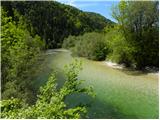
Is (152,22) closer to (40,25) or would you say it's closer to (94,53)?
(94,53)

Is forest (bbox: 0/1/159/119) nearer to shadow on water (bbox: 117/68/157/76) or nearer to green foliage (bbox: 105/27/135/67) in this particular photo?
green foliage (bbox: 105/27/135/67)

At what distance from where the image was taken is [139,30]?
31938 millimetres

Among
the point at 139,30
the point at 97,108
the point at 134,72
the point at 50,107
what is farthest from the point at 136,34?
the point at 50,107

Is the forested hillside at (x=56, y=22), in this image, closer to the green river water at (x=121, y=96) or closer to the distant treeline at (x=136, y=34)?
the distant treeline at (x=136, y=34)

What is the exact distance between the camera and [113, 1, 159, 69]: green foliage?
30422 mm

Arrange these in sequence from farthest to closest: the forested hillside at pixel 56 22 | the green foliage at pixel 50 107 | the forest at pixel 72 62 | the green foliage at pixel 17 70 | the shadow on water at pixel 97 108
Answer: the forested hillside at pixel 56 22 → the shadow on water at pixel 97 108 → the green foliage at pixel 17 70 → the forest at pixel 72 62 → the green foliage at pixel 50 107

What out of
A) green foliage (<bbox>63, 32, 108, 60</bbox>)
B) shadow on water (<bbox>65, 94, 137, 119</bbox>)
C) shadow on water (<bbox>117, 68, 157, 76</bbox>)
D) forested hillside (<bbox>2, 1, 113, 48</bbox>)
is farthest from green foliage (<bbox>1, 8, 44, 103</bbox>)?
forested hillside (<bbox>2, 1, 113, 48</bbox>)

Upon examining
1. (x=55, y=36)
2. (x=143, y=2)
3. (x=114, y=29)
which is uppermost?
Result: (x=143, y=2)

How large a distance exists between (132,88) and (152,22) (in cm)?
1173

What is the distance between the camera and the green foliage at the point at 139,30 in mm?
30422

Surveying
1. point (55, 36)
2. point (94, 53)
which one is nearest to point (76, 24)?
point (55, 36)

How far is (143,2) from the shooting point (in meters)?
30.8

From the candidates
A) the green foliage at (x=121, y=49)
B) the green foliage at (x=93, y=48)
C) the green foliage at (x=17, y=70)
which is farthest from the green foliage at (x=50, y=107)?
the green foliage at (x=93, y=48)

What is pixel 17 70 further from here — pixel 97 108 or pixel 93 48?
pixel 93 48
